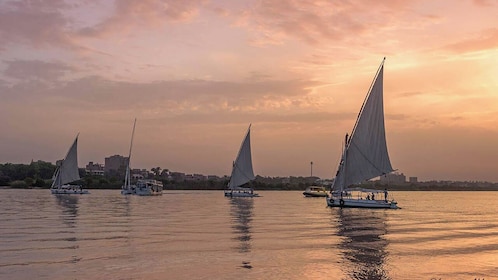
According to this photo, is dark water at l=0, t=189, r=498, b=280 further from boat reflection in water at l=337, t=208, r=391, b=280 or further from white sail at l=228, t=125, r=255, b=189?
white sail at l=228, t=125, r=255, b=189

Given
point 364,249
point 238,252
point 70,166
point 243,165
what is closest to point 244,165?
point 243,165

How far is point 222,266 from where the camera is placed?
2741 centimetres

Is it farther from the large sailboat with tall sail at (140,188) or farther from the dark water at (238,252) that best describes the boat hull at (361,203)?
the large sailboat with tall sail at (140,188)

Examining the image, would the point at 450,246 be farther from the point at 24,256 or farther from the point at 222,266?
the point at 24,256

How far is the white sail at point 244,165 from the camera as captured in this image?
4911 inches

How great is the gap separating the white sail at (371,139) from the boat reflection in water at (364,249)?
68.5 feet

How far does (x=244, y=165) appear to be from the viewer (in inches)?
4943

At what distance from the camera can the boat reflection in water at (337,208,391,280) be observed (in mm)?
26786

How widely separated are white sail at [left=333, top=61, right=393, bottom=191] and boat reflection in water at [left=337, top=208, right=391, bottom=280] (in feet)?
68.5

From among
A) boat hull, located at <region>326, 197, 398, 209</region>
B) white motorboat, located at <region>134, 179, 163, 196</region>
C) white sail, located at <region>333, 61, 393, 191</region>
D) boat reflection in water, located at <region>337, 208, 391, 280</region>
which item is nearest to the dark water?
boat reflection in water, located at <region>337, 208, 391, 280</region>

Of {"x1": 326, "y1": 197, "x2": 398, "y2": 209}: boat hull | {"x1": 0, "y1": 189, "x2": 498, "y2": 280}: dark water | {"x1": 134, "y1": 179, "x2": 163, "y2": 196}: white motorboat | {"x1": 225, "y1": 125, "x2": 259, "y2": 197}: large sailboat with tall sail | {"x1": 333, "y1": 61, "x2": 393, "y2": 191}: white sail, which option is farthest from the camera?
{"x1": 134, "y1": 179, "x2": 163, "y2": 196}: white motorboat

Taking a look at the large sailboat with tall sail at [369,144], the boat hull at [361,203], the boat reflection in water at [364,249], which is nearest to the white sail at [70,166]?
the boat hull at [361,203]

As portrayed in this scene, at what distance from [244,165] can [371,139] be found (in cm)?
5331

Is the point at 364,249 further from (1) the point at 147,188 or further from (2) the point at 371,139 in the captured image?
(1) the point at 147,188
